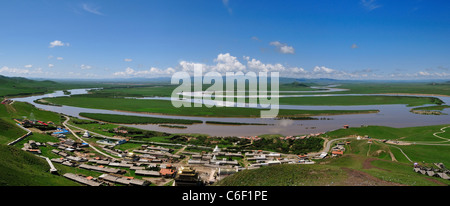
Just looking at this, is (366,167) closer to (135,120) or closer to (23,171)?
(23,171)

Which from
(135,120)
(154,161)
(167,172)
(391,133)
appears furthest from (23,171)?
(391,133)

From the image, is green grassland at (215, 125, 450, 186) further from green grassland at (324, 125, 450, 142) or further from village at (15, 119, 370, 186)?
village at (15, 119, 370, 186)

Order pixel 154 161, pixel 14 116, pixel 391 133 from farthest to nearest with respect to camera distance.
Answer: pixel 14 116, pixel 391 133, pixel 154 161

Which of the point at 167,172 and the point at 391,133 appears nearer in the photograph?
the point at 167,172

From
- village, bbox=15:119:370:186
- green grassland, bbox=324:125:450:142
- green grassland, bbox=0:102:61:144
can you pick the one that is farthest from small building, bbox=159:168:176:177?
green grassland, bbox=324:125:450:142

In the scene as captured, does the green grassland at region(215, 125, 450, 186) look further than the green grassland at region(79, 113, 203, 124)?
No

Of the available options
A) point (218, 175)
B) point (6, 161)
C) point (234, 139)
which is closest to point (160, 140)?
point (234, 139)
